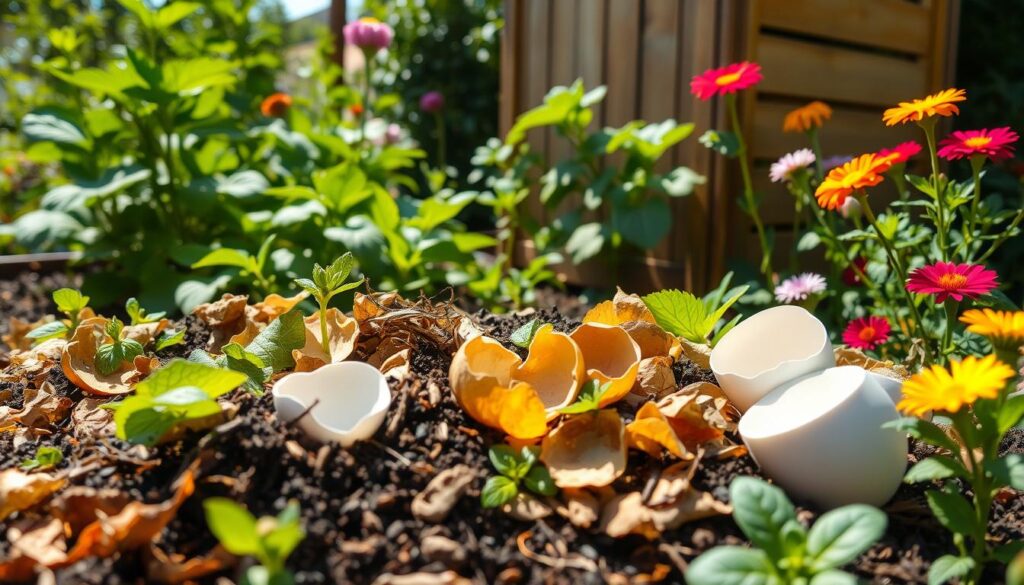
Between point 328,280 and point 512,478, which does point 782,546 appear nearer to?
point 512,478

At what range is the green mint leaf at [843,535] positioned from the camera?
2.64 ft

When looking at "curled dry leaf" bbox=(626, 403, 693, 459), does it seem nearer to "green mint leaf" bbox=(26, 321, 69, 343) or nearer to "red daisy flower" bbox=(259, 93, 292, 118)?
"green mint leaf" bbox=(26, 321, 69, 343)

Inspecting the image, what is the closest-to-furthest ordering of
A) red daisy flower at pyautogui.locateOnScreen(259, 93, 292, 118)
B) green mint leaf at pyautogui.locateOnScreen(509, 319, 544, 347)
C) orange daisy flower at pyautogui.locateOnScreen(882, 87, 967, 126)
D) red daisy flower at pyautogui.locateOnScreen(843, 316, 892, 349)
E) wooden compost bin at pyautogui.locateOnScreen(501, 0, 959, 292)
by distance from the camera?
green mint leaf at pyautogui.locateOnScreen(509, 319, 544, 347) → orange daisy flower at pyautogui.locateOnScreen(882, 87, 967, 126) → red daisy flower at pyautogui.locateOnScreen(843, 316, 892, 349) → wooden compost bin at pyautogui.locateOnScreen(501, 0, 959, 292) → red daisy flower at pyautogui.locateOnScreen(259, 93, 292, 118)

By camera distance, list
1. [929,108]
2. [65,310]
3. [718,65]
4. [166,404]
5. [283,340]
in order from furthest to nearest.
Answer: [718,65], [65,310], [929,108], [283,340], [166,404]

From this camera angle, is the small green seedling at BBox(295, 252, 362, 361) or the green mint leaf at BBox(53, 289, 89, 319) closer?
the small green seedling at BBox(295, 252, 362, 361)

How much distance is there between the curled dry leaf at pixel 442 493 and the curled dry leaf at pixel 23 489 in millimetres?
420

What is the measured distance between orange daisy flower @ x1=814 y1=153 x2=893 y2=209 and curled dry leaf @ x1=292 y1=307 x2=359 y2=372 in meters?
0.83

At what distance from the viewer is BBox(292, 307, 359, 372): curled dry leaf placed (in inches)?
49.2

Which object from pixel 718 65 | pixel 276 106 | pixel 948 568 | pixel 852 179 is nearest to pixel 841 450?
pixel 948 568

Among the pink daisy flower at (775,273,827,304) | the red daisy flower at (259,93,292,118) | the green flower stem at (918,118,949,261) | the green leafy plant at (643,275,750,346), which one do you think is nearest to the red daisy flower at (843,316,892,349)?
the pink daisy flower at (775,273,827,304)

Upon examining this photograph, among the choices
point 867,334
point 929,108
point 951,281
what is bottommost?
point 867,334

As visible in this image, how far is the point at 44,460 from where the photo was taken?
106 cm

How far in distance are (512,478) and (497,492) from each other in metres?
0.04

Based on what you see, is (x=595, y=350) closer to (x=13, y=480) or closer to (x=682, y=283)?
(x=13, y=480)
